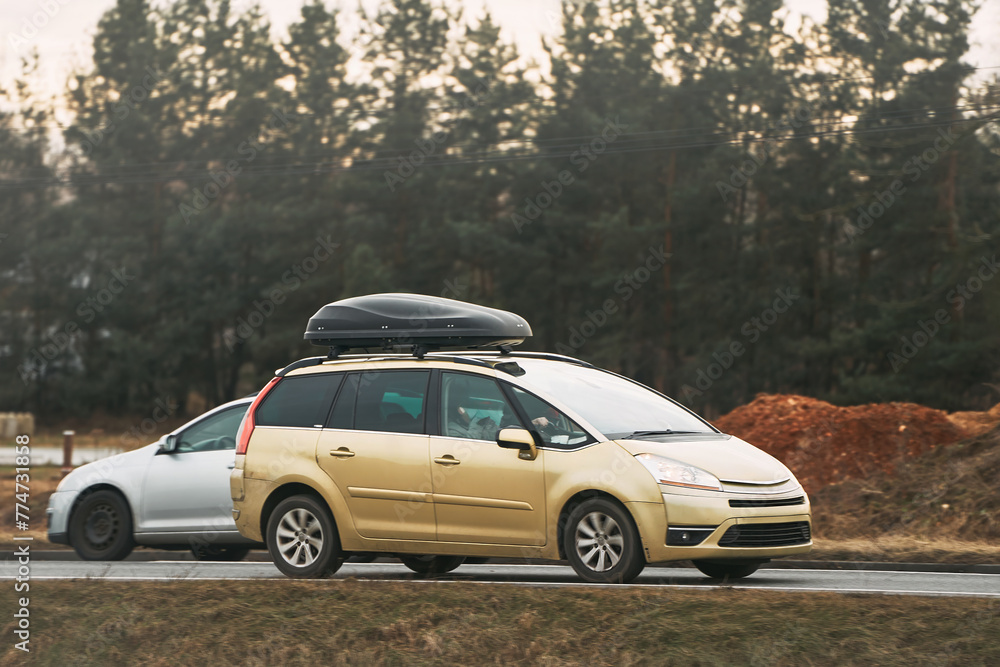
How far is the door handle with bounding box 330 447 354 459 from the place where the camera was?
9594mm

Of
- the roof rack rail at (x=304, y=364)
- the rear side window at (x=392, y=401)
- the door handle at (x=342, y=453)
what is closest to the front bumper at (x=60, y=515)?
the roof rack rail at (x=304, y=364)

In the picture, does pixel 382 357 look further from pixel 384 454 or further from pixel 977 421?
pixel 977 421

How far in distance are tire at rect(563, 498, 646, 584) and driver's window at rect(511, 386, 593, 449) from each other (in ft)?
1.53

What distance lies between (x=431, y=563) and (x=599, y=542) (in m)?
2.39

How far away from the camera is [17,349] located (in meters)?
54.3

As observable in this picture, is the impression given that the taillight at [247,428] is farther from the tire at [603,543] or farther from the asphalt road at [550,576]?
the tire at [603,543]

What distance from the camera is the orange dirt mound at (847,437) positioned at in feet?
57.9

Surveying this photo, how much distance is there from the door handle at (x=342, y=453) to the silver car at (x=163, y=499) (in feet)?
7.32

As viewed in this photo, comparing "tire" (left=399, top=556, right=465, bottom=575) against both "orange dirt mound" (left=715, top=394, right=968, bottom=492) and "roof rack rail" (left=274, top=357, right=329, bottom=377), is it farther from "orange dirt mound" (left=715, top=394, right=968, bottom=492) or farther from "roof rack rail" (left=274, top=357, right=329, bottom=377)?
"orange dirt mound" (left=715, top=394, right=968, bottom=492)

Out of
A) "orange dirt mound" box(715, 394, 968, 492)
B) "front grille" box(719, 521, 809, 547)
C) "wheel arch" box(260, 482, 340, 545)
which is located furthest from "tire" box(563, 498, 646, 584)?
"orange dirt mound" box(715, 394, 968, 492)

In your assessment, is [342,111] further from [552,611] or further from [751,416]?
[552,611]

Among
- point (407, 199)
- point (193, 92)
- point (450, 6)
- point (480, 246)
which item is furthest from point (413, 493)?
point (193, 92)

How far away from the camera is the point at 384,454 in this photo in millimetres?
9438

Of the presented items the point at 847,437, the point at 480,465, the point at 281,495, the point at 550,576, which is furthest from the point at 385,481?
the point at 847,437
